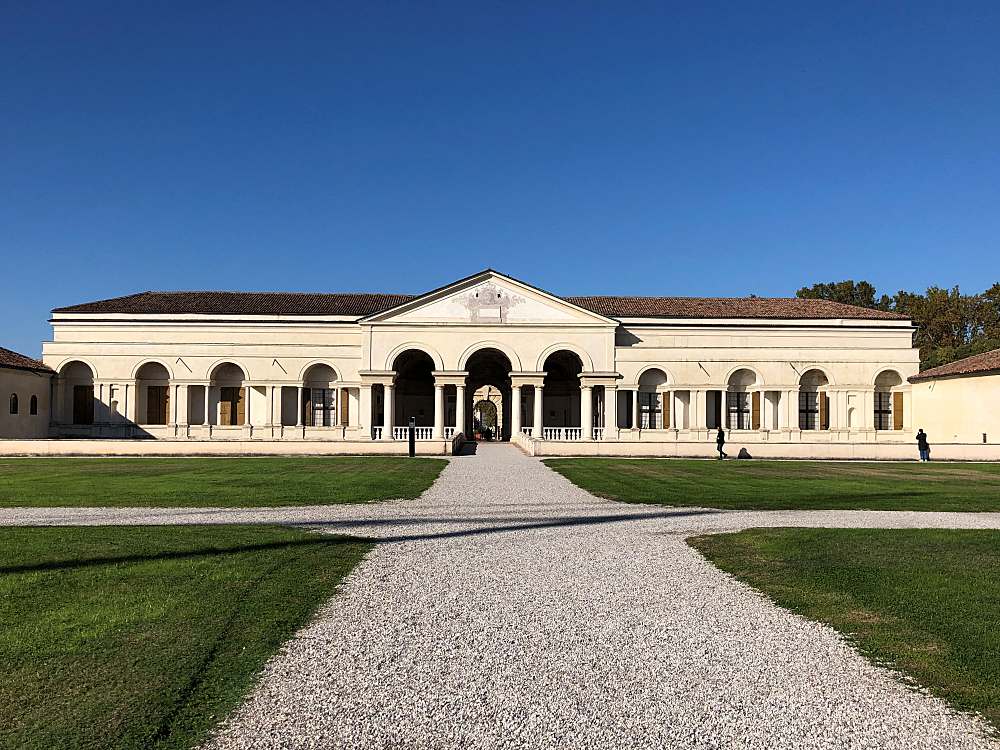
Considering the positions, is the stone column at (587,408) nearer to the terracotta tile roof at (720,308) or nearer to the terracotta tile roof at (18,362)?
the terracotta tile roof at (720,308)

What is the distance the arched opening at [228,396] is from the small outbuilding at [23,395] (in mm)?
8162

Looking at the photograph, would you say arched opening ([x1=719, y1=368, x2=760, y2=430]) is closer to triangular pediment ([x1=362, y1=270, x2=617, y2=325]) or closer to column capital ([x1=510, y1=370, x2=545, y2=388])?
triangular pediment ([x1=362, y1=270, x2=617, y2=325])

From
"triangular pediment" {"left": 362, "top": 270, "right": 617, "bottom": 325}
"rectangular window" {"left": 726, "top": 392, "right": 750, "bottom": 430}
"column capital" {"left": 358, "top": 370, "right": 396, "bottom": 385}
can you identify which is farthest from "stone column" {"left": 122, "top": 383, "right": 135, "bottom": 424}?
"rectangular window" {"left": 726, "top": 392, "right": 750, "bottom": 430}

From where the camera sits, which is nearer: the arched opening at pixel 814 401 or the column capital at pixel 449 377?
the column capital at pixel 449 377

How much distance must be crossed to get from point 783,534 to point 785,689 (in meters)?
6.22

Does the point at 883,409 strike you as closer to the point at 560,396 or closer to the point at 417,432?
the point at 560,396

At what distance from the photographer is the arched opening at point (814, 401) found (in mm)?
43500

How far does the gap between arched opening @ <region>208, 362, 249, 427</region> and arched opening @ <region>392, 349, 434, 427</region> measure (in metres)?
9.63

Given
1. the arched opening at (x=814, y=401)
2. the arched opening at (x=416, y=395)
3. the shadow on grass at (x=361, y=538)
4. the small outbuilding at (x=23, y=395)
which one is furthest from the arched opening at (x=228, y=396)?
the shadow on grass at (x=361, y=538)

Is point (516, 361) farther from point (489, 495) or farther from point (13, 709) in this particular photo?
point (13, 709)

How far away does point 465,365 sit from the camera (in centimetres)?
4312

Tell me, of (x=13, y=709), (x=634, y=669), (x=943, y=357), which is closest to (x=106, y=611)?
(x=13, y=709)

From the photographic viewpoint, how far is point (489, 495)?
1603 centimetres

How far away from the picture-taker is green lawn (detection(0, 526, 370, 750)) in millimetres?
4117
